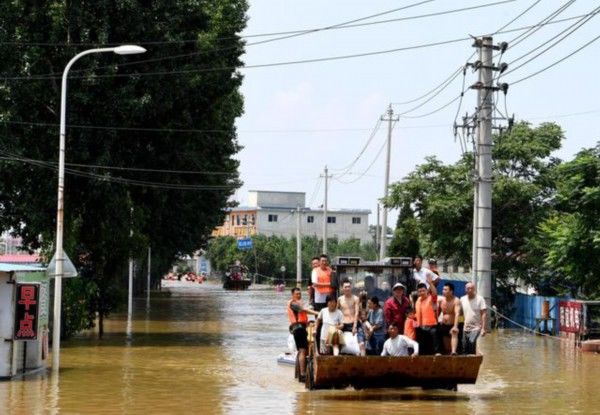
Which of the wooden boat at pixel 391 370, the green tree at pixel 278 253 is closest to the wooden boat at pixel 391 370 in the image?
the wooden boat at pixel 391 370

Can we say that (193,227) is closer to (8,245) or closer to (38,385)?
(8,245)

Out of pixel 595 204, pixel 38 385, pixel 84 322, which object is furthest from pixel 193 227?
pixel 38 385

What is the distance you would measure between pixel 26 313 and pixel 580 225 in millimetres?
20002

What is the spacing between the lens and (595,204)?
36.0 meters

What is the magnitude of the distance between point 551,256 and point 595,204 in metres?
3.72

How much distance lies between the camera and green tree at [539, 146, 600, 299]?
36.5 metres

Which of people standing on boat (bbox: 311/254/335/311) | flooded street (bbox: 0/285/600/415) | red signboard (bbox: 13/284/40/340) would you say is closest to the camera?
flooded street (bbox: 0/285/600/415)

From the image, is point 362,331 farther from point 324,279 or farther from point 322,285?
point 324,279

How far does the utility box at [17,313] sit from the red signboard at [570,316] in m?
17.9

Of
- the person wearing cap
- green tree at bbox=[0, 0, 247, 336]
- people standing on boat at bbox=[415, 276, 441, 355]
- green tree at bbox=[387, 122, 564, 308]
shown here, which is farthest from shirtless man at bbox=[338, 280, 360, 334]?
green tree at bbox=[387, 122, 564, 308]

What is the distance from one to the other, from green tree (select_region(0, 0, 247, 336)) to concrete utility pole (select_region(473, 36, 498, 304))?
8.24 meters

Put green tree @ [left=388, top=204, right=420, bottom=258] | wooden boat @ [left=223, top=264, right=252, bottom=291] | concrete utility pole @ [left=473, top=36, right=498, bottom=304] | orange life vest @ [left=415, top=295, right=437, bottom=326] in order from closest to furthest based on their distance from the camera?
orange life vest @ [left=415, top=295, right=437, bottom=326], concrete utility pole @ [left=473, top=36, right=498, bottom=304], green tree @ [left=388, top=204, right=420, bottom=258], wooden boat @ [left=223, top=264, right=252, bottom=291]

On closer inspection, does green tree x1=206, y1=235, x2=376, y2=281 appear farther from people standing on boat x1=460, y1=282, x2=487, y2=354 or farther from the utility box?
people standing on boat x1=460, y1=282, x2=487, y2=354

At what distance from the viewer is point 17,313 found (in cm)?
2320
